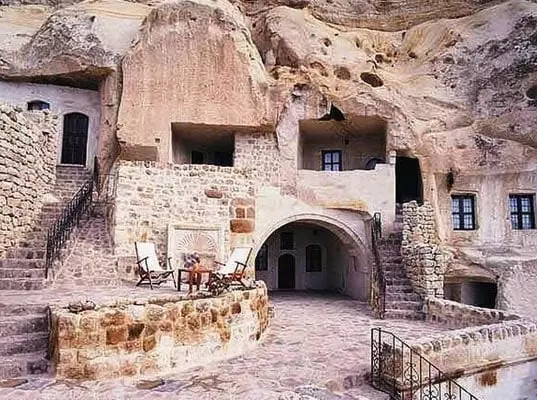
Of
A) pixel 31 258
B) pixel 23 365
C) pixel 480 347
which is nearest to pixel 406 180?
pixel 480 347

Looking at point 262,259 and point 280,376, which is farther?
point 262,259

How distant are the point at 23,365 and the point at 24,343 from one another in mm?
330

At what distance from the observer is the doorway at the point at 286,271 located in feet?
62.7

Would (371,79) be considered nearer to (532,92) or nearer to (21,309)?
(532,92)

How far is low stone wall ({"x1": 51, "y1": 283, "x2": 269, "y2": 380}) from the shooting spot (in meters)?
5.26

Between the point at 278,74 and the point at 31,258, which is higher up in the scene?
the point at 278,74

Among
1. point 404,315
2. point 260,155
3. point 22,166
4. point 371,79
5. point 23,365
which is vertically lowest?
point 404,315

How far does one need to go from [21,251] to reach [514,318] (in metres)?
10.1

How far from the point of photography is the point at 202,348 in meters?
6.50

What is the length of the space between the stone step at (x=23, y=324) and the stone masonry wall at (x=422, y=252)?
30.6 feet

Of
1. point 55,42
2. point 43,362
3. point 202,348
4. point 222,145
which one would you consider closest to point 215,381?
point 202,348

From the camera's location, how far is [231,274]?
27.9 ft

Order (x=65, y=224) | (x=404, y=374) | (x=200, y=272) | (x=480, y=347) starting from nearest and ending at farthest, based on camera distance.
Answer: (x=404, y=374), (x=480, y=347), (x=200, y=272), (x=65, y=224)

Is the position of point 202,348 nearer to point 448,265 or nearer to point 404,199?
point 448,265
